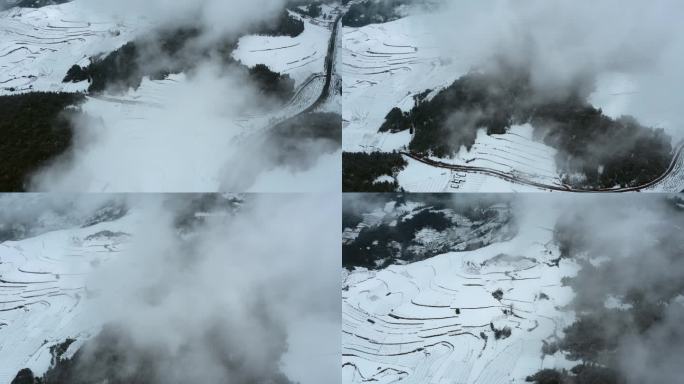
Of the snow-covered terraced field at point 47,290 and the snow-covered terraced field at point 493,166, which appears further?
the snow-covered terraced field at point 493,166

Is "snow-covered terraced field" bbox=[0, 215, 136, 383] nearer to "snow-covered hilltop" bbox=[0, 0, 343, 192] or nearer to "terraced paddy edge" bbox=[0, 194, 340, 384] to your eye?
"terraced paddy edge" bbox=[0, 194, 340, 384]

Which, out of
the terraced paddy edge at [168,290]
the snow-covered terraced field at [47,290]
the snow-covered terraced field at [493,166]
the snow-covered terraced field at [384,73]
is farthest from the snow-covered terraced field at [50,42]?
the snow-covered terraced field at [493,166]

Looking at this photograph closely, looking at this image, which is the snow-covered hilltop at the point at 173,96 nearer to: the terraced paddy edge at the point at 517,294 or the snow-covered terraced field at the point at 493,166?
the snow-covered terraced field at the point at 493,166

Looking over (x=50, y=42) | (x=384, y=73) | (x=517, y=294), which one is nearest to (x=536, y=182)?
(x=517, y=294)

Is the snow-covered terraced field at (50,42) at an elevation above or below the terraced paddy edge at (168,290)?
above

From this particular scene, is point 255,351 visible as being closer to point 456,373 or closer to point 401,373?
point 401,373

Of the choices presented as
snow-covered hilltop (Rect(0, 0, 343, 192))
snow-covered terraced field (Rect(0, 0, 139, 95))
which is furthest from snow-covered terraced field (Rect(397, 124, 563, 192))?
snow-covered terraced field (Rect(0, 0, 139, 95))

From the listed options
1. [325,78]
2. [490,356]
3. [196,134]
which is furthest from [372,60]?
[490,356]
